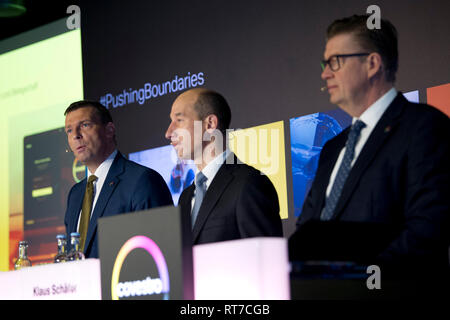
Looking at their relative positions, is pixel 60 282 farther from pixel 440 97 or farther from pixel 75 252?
pixel 440 97

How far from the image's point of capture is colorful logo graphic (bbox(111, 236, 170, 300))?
1758 millimetres

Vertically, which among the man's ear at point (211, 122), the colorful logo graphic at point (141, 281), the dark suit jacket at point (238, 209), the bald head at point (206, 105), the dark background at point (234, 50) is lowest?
the colorful logo graphic at point (141, 281)

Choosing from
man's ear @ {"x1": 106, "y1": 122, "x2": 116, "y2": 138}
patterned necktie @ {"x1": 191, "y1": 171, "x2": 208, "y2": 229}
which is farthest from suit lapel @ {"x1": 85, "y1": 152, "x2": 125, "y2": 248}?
patterned necktie @ {"x1": 191, "y1": 171, "x2": 208, "y2": 229}

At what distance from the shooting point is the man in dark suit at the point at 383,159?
209 cm

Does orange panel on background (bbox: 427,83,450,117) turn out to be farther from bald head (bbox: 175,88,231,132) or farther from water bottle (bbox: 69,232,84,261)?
water bottle (bbox: 69,232,84,261)

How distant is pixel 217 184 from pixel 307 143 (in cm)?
125

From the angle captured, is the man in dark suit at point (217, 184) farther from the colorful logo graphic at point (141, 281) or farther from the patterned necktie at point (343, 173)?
the colorful logo graphic at point (141, 281)

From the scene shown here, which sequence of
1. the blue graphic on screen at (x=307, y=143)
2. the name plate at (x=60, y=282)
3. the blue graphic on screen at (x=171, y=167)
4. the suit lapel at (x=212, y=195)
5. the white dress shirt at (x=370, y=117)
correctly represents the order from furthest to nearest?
the blue graphic on screen at (x=171, y=167) → the blue graphic on screen at (x=307, y=143) → the suit lapel at (x=212, y=195) → the white dress shirt at (x=370, y=117) → the name plate at (x=60, y=282)

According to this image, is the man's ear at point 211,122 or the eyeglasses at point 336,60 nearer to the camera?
the eyeglasses at point 336,60

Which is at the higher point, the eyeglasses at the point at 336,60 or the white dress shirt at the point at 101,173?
the eyeglasses at the point at 336,60

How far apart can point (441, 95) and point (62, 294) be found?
247 centimetres

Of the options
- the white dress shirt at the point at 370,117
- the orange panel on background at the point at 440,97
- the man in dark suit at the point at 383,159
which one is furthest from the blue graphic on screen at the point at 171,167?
the white dress shirt at the point at 370,117
